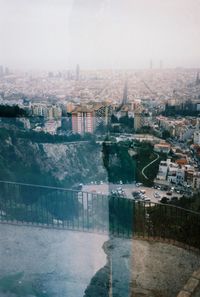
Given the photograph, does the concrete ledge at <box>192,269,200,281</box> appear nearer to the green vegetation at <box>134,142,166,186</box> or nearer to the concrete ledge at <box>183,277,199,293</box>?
the concrete ledge at <box>183,277,199,293</box>

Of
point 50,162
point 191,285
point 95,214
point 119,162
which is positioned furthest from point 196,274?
point 50,162

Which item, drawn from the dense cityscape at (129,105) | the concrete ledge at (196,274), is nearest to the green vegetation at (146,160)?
the dense cityscape at (129,105)

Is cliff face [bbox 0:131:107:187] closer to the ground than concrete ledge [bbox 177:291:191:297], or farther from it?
farther from it

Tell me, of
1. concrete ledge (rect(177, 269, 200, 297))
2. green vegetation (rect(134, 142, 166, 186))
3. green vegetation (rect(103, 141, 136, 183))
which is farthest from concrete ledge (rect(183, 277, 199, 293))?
green vegetation (rect(103, 141, 136, 183))

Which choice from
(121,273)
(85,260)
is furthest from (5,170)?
(121,273)

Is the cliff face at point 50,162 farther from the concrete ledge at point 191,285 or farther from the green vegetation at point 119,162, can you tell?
the concrete ledge at point 191,285

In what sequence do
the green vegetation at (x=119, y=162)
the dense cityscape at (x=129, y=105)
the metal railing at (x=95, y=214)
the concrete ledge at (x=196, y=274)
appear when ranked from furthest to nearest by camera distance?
the green vegetation at (x=119, y=162) < the dense cityscape at (x=129, y=105) < the metal railing at (x=95, y=214) < the concrete ledge at (x=196, y=274)

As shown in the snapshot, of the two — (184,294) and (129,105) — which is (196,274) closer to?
(184,294)
